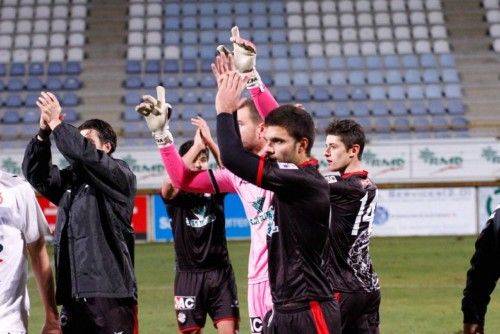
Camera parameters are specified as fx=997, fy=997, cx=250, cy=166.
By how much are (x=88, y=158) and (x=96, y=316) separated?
96 cm

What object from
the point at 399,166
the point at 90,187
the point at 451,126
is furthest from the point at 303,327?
the point at 451,126

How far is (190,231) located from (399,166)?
16.2m

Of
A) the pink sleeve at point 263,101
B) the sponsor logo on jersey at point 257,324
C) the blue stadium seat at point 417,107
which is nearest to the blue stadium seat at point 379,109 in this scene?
the blue stadium seat at point 417,107

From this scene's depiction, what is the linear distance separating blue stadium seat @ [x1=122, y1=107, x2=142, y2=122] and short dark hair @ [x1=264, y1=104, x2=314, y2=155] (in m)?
22.9

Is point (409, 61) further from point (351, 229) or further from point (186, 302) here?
point (351, 229)

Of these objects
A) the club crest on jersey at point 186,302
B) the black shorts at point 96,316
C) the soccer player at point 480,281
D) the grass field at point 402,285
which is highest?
the soccer player at point 480,281

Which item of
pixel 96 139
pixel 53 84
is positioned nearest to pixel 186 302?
pixel 96 139

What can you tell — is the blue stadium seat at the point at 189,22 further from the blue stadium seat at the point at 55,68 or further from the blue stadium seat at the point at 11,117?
the blue stadium seat at the point at 11,117

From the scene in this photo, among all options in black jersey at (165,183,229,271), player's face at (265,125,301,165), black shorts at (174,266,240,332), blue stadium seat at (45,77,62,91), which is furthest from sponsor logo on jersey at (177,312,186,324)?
blue stadium seat at (45,77,62,91)

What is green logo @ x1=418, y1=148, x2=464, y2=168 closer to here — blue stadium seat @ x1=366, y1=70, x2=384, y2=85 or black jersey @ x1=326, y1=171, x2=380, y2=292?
blue stadium seat @ x1=366, y1=70, x2=384, y2=85

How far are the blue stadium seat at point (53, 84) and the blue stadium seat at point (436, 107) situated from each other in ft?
35.4

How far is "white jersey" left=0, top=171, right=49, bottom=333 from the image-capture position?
16.4ft

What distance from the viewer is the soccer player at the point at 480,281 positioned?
4.74 m

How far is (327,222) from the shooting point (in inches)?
201
